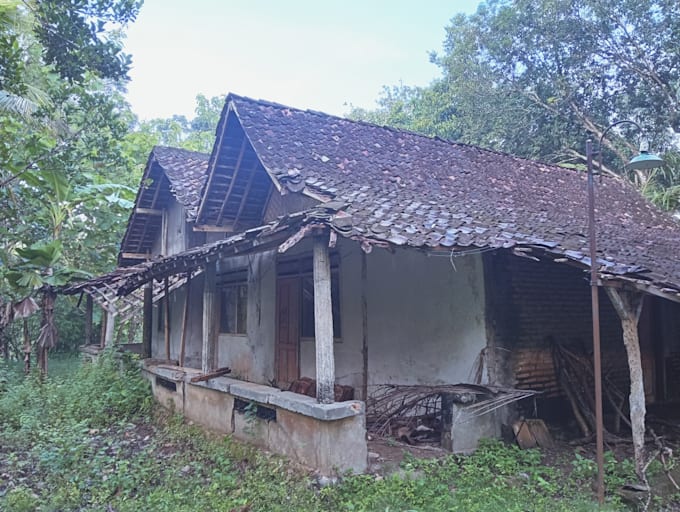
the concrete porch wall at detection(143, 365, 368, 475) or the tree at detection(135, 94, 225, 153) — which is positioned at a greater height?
the tree at detection(135, 94, 225, 153)

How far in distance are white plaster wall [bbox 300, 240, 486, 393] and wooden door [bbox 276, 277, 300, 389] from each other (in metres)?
1.00

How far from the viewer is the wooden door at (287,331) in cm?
891

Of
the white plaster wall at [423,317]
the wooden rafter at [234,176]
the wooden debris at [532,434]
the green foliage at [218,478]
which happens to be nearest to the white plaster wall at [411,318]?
the white plaster wall at [423,317]

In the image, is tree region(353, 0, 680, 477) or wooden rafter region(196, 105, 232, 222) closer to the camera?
wooden rafter region(196, 105, 232, 222)

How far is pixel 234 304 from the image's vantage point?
10.5m

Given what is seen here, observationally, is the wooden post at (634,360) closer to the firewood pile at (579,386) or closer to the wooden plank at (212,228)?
the firewood pile at (579,386)

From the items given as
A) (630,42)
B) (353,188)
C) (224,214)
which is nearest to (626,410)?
(353,188)

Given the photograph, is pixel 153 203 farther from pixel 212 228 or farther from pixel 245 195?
pixel 245 195

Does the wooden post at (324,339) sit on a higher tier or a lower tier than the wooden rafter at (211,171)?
lower

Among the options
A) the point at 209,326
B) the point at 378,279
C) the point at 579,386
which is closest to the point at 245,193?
the point at 209,326

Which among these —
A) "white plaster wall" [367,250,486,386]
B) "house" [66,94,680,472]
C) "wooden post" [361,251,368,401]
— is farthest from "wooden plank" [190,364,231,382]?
"white plaster wall" [367,250,486,386]

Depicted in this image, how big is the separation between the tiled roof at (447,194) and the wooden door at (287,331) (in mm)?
2240

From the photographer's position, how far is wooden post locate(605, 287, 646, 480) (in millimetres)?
5312

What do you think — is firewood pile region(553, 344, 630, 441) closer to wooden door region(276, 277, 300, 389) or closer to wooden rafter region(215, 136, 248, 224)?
wooden door region(276, 277, 300, 389)
